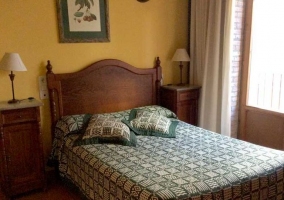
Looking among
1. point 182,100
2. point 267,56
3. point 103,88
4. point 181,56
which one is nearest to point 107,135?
point 103,88

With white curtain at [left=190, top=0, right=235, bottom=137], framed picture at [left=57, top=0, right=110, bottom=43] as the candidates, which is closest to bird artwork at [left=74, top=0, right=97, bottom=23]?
framed picture at [left=57, top=0, right=110, bottom=43]

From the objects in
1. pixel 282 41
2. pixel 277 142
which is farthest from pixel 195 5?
pixel 277 142

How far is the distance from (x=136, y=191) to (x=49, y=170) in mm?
1736

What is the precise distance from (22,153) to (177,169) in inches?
62.3

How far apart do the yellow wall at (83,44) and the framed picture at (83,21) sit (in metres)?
0.07

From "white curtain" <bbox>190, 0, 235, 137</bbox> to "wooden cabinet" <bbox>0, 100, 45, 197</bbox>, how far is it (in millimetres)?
2113

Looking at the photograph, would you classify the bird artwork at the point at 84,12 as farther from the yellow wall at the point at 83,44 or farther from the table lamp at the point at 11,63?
the table lamp at the point at 11,63

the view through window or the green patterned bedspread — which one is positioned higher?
the view through window

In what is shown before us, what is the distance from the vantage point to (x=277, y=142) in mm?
3254

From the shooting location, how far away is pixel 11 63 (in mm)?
2646

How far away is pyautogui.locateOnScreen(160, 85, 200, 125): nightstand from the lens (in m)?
3.60

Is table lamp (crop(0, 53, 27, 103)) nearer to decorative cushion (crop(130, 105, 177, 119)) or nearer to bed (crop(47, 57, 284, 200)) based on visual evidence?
bed (crop(47, 57, 284, 200))

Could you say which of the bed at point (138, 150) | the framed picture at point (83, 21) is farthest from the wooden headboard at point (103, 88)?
the framed picture at point (83, 21)

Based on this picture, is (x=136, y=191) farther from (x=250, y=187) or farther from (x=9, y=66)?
(x=9, y=66)
